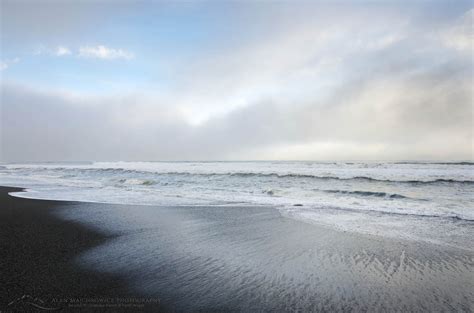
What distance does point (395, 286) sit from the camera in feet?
12.3

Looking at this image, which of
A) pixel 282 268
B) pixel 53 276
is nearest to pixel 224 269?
pixel 282 268

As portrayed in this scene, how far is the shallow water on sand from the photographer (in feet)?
10.8

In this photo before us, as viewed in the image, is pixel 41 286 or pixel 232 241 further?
pixel 232 241

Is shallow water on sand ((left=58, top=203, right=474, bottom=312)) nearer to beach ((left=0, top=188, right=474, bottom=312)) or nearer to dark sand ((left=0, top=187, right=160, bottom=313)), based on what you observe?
beach ((left=0, top=188, right=474, bottom=312))

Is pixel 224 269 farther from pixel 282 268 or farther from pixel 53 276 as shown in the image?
pixel 53 276

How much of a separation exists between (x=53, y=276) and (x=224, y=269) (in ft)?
8.23

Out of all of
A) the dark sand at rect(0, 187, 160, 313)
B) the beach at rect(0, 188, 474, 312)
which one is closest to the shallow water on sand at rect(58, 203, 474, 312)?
the beach at rect(0, 188, 474, 312)

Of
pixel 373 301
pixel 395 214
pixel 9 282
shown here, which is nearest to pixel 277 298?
pixel 373 301

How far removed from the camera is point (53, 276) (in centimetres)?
388

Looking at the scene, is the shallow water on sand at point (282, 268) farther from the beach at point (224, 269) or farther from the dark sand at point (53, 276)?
the dark sand at point (53, 276)

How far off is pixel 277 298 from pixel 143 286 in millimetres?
1796

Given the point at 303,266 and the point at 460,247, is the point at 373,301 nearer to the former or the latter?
the point at 303,266

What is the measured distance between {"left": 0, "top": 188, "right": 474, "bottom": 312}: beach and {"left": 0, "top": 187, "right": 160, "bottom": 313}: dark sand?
0.05 feet

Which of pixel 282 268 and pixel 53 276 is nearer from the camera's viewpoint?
pixel 53 276
